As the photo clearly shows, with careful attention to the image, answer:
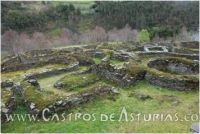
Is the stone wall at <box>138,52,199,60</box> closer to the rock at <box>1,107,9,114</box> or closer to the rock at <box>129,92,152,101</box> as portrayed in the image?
the rock at <box>129,92,152,101</box>

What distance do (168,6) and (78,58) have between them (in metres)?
86.9

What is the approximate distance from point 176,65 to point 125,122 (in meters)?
14.1

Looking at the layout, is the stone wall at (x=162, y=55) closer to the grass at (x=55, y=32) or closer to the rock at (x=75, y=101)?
the rock at (x=75, y=101)

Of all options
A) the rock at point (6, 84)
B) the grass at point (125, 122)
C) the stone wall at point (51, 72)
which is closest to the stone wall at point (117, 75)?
the grass at point (125, 122)

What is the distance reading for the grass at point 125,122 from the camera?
65.0 ft

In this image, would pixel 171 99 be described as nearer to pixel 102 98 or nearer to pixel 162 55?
pixel 102 98

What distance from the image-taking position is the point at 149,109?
74.4 feet

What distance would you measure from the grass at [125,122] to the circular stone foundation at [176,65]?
6.94 m

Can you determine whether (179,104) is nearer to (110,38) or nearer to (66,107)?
(66,107)

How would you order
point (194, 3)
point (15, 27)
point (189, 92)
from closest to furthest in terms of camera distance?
point (189, 92) → point (15, 27) → point (194, 3)

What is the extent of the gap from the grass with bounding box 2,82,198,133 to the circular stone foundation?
22.8ft

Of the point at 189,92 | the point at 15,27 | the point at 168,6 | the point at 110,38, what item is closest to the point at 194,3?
the point at 168,6

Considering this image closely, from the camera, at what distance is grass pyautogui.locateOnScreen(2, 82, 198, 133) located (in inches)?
779

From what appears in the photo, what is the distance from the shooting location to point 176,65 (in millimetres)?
33375
